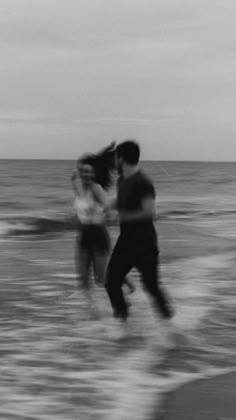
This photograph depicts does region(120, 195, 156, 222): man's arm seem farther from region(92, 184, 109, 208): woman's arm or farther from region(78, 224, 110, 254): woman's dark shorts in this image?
region(78, 224, 110, 254): woman's dark shorts

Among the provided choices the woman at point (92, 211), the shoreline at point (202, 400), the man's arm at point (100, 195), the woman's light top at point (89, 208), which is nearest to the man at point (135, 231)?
the woman at point (92, 211)

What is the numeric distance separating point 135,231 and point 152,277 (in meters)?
0.43

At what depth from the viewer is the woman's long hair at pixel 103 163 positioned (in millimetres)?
7699

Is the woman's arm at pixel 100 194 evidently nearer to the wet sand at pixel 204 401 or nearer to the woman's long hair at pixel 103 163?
the woman's long hair at pixel 103 163

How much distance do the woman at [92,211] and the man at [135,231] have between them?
26.7 inches

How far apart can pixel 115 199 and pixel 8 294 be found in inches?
153

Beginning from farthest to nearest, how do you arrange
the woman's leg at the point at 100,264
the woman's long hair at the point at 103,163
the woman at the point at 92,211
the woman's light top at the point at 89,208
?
1. the woman's leg at the point at 100,264
2. the woman's light top at the point at 89,208
3. the woman at the point at 92,211
4. the woman's long hair at the point at 103,163

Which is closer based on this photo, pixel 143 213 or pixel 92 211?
pixel 143 213

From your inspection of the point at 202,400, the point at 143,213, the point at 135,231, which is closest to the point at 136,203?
the point at 143,213

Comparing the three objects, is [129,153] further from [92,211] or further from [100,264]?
[100,264]

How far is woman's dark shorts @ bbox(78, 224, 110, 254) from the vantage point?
8367mm

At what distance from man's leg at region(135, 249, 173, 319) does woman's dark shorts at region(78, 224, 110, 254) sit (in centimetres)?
116

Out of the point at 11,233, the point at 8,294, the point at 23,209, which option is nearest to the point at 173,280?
the point at 8,294

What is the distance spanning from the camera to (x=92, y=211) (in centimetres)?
828
